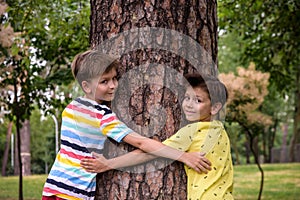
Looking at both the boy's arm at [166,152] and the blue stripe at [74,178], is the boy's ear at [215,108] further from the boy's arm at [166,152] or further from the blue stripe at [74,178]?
the blue stripe at [74,178]

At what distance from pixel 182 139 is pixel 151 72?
394 millimetres

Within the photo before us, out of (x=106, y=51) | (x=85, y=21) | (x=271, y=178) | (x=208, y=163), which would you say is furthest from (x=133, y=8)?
(x=271, y=178)

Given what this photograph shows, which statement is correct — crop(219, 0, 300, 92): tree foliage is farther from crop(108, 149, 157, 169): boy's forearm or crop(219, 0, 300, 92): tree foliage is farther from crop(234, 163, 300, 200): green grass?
crop(108, 149, 157, 169): boy's forearm

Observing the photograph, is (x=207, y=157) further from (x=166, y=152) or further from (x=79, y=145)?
(x=79, y=145)

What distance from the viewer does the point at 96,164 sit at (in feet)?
8.77

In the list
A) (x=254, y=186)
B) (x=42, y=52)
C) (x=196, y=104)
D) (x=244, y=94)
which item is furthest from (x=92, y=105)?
(x=254, y=186)

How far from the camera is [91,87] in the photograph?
2.72m

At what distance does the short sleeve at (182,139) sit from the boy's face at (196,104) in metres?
0.09

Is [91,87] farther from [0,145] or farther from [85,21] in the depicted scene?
[0,145]

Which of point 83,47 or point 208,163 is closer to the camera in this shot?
point 208,163

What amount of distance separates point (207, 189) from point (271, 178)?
1143 centimetres

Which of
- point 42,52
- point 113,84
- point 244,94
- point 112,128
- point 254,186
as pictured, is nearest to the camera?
point 112,128

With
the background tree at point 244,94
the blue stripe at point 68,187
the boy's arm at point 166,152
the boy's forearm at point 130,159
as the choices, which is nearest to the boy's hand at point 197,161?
the boy's arm at point 166,152

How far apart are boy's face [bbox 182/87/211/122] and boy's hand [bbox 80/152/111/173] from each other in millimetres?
498
